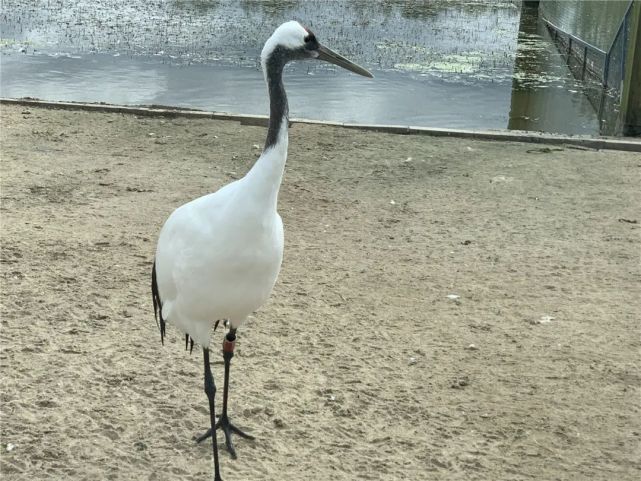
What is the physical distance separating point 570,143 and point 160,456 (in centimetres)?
621

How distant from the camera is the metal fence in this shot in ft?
35.1

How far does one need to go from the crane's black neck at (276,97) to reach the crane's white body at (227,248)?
0.11 ft

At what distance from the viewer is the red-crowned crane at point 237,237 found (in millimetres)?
3463

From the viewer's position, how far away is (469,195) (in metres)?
7.40

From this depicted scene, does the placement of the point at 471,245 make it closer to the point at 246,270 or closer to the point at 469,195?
the point at 469,195

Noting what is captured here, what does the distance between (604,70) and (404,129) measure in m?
4.42

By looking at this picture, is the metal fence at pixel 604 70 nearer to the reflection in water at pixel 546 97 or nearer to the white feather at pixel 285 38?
the reflection in water at pixel 546 97

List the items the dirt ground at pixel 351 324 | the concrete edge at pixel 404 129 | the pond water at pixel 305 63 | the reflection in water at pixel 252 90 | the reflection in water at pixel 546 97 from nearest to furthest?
the dirt ground at pixel 351 324 < the concrete edge at pixel 404 129 < the reflection in water at pixel 546 97 < the reflection in water at pixel 252 90 < the pond water at pixel 305 63

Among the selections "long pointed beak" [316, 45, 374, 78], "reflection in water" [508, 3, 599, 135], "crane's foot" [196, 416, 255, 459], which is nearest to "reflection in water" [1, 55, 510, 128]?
"reflection in water" [508, 3, 599, 135]

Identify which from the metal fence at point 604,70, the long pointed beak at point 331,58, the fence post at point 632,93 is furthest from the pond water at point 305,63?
the long pointed beak at point 331,58

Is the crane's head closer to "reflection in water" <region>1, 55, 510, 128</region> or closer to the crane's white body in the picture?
the crane's white body

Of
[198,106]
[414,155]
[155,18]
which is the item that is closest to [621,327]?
[414,155]

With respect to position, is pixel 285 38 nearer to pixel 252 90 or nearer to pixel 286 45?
pixel 286 45

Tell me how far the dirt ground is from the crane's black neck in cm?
148
